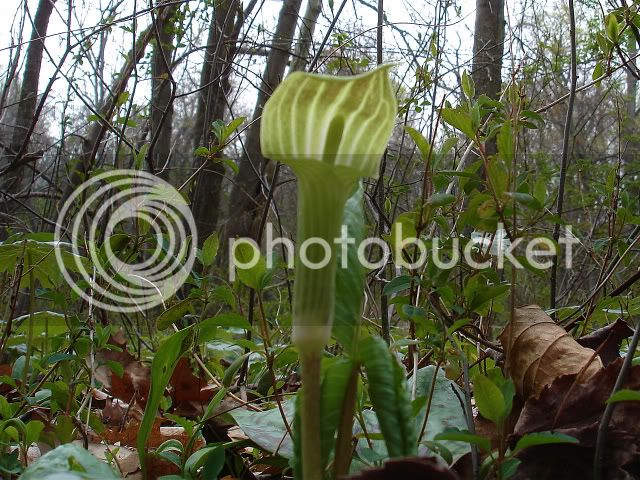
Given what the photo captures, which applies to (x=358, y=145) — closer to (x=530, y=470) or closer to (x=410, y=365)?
(x=530, y=470)

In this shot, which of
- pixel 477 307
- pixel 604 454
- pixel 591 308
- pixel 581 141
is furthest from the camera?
pixel 581 141

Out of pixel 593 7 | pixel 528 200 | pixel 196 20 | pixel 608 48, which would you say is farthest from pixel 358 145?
pixel 593 7

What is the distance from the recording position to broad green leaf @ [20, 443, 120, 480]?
0.52 metres

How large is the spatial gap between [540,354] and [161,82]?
2.19m

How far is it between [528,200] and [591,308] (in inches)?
16.4

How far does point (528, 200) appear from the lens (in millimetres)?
663

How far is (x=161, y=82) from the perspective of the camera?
2.60 metres

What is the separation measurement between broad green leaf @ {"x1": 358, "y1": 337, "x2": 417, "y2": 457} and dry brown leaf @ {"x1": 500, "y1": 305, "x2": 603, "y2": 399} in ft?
1.10

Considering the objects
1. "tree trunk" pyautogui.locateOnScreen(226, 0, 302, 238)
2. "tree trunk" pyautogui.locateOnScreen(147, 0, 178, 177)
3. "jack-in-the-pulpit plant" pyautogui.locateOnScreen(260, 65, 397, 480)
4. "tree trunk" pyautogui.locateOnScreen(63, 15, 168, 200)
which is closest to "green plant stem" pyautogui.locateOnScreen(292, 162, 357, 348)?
"jack-in-the-pulpit plant" pyautogui.locateOnScreen(260, 65, 397, 480)

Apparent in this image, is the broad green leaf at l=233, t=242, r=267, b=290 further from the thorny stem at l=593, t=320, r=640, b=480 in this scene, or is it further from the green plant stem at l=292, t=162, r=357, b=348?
the thorny stem at l=593, t=320, r=640, b=480

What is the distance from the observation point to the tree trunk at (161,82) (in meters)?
1.74
